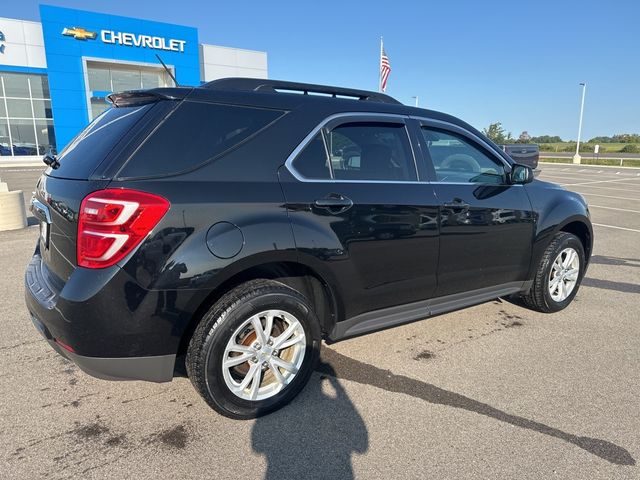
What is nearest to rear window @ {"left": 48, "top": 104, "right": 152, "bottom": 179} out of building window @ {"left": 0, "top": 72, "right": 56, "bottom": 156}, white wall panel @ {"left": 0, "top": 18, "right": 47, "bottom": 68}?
building window @ {"left": 0, "top": 72, "right": 56, "bottom": 156}

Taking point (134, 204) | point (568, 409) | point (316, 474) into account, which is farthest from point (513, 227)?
point (134, 204)

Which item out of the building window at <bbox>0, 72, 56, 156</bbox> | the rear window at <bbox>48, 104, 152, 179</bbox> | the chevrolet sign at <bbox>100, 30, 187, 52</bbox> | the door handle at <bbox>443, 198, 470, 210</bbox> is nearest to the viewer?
the rear window at <bbox>48, 104, 152, 179</bbox>

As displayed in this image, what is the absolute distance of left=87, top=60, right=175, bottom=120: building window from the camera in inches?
1176

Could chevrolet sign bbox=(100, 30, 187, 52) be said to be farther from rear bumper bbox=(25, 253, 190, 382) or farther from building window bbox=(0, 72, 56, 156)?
rear bumper bbox=(25, 253, 190, 382)

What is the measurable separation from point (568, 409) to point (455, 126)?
7.18ft

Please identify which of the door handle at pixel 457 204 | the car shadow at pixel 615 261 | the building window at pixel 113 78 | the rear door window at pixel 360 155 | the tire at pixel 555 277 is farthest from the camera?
the building window at pixel 113 78

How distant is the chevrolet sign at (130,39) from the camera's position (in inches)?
1107

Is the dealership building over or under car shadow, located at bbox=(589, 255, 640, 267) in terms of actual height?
over

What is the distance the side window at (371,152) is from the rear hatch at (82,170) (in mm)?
1062

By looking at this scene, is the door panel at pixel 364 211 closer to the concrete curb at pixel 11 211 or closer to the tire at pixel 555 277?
the tire at pixel 555 277

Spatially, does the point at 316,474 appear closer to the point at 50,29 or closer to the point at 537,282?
the point at 537,282

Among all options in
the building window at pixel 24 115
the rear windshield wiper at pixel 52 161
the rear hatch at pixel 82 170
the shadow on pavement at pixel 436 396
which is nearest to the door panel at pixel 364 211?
the shadow on pavement at pixel 436 396

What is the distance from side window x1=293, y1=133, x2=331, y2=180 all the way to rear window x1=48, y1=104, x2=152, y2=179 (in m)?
0.92

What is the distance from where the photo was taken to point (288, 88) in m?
3.08
